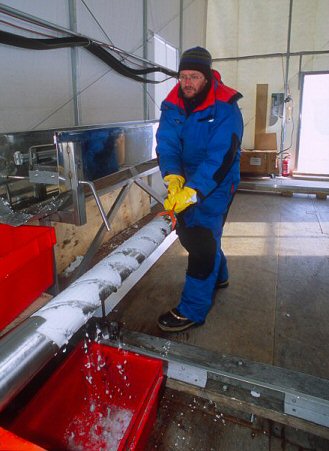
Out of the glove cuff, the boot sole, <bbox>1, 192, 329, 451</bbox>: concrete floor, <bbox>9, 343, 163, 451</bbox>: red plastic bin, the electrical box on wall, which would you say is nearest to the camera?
<bbox>9, 343, 163, 451</bbox>: red plastic bin

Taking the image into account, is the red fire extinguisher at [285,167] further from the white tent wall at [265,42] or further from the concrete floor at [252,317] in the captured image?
the concrete floor at [252,317]

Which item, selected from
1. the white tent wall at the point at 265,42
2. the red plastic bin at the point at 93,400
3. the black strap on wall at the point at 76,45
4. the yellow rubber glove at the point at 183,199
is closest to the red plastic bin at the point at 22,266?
the red plastic bin at the point at 93,400

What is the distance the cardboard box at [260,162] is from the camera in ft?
15.1

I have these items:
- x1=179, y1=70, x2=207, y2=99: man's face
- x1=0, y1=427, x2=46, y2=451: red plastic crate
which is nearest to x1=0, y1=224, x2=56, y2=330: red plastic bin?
x1=0, y1=427, x2=46, y2=451: red plastic crate

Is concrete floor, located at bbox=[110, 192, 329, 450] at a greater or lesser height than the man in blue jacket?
lesser

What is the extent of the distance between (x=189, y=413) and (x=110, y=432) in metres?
0.29

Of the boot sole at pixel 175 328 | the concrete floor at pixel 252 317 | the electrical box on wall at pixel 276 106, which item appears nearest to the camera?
the concrete floor at pixel 252 317

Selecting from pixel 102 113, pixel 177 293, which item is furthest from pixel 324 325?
pixel 102 113

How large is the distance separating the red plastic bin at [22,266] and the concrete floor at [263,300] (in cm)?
62

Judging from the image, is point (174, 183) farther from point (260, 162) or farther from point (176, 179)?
point (260, 162)

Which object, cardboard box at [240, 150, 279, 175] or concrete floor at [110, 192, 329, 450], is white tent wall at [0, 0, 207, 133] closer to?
concrete floor at [110, 192, 329, 450]

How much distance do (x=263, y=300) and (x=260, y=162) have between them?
3.07 metres

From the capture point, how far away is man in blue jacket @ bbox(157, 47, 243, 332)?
54.6 inches

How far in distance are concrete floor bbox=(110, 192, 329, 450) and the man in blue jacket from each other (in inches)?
6.7
